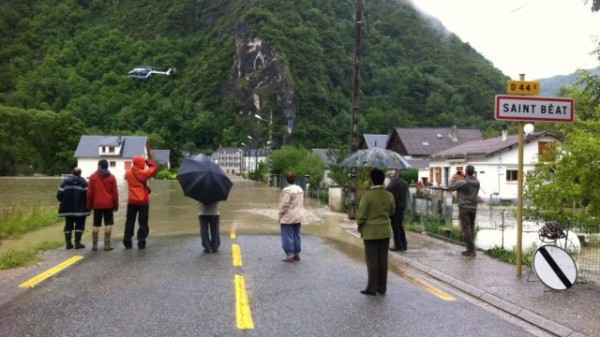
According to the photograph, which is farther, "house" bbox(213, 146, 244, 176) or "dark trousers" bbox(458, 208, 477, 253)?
"house" bbox(213, 146, 244, 176)

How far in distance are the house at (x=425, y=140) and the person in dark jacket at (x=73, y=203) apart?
54.0 m

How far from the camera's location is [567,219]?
10500 mm

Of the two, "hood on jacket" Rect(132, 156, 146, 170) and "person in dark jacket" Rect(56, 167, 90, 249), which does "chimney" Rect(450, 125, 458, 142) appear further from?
"person in dark jacket" Rect(56, 167, 90, 249)

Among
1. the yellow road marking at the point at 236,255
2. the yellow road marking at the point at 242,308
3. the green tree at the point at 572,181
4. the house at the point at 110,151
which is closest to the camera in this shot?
the yellow road marking at the point at 242,308

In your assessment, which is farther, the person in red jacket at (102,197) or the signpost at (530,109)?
the person in red jacket at (102,197)

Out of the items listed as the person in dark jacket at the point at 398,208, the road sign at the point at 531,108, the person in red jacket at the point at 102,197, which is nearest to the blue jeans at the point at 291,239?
the person in dark jacket at the point at 398,208

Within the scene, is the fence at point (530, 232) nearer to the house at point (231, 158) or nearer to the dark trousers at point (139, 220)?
the dark trousers at point (139, 220)

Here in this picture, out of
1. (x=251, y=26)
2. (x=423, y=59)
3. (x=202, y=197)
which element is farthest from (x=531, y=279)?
(x=251, y=26)

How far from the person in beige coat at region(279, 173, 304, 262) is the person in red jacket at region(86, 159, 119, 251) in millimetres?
3385

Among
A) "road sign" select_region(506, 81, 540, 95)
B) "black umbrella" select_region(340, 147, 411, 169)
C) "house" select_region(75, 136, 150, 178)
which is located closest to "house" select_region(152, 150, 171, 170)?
"house" select_region(75, 136, 150, 178)

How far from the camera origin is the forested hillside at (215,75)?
98.7 metres

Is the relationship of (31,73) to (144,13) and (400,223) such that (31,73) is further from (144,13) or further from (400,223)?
(400,223)

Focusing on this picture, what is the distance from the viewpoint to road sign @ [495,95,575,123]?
361 inches

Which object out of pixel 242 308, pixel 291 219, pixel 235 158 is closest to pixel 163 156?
pixel 235 158
